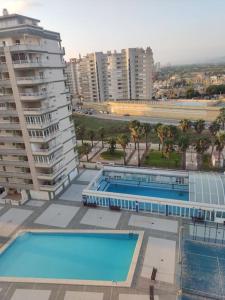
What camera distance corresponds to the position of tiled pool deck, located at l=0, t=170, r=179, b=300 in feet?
85.7

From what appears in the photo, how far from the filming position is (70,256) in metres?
32.3

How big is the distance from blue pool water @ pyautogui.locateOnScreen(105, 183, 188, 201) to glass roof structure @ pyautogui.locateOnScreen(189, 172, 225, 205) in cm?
459

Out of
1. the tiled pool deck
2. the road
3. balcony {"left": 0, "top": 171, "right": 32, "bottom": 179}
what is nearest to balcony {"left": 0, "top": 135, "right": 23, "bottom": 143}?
balcony {"left": 0, "top": 171, "right": 32, "bottom": 179}

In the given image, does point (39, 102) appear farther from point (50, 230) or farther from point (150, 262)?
point (150, 262)

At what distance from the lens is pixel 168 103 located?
104 meters

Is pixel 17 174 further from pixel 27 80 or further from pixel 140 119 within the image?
pixel 140 119

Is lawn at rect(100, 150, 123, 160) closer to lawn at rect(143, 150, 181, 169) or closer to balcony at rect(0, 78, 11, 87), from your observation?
lawn at rect(143, 150, 181, 169)

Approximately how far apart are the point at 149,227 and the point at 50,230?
48.3 ft

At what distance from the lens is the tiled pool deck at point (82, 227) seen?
85.7 ft

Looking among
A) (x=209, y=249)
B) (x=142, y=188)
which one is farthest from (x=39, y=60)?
(x=209, y=249)

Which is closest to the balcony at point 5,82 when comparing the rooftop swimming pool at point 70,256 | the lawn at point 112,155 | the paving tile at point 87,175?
the paving tile at point 87,175

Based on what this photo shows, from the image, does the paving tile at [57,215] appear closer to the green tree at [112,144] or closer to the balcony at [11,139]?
the balcony at [11,139]

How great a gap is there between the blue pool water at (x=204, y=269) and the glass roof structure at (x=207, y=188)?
7.19m

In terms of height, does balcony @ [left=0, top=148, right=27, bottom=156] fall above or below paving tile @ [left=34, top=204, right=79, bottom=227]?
above
